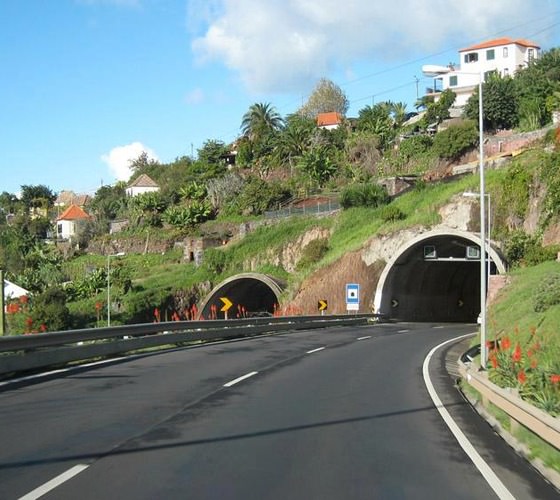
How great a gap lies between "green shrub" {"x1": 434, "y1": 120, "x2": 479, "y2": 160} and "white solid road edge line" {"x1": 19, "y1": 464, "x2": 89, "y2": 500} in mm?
66927

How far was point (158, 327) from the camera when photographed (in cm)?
2417

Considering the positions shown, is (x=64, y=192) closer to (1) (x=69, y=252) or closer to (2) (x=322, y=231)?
(1) (x=69, y=252)

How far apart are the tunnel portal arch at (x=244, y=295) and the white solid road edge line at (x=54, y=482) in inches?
1930

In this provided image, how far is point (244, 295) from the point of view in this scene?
6994 cm

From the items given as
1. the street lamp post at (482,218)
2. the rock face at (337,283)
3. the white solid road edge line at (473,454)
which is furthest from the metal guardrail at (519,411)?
the rock face at (337,283)

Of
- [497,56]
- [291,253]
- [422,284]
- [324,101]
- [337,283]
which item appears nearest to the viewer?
[337,283]

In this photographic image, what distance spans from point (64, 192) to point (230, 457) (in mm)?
176667

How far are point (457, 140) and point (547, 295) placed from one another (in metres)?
50.3

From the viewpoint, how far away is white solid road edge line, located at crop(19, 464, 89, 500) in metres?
7.10

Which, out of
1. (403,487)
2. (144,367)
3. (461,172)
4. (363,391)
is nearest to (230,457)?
(403,487)

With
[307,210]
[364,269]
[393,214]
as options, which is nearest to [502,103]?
[307,210]

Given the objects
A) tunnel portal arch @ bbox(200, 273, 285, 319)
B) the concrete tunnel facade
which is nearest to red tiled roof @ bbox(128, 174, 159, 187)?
tunnel portal arch @ bbox(200, 273, 285, 319)

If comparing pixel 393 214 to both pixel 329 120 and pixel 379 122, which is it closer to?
pixel 379 122

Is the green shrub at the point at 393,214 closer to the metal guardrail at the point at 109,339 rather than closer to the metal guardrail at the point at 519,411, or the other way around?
the metal guardrail at the point at 109,339
